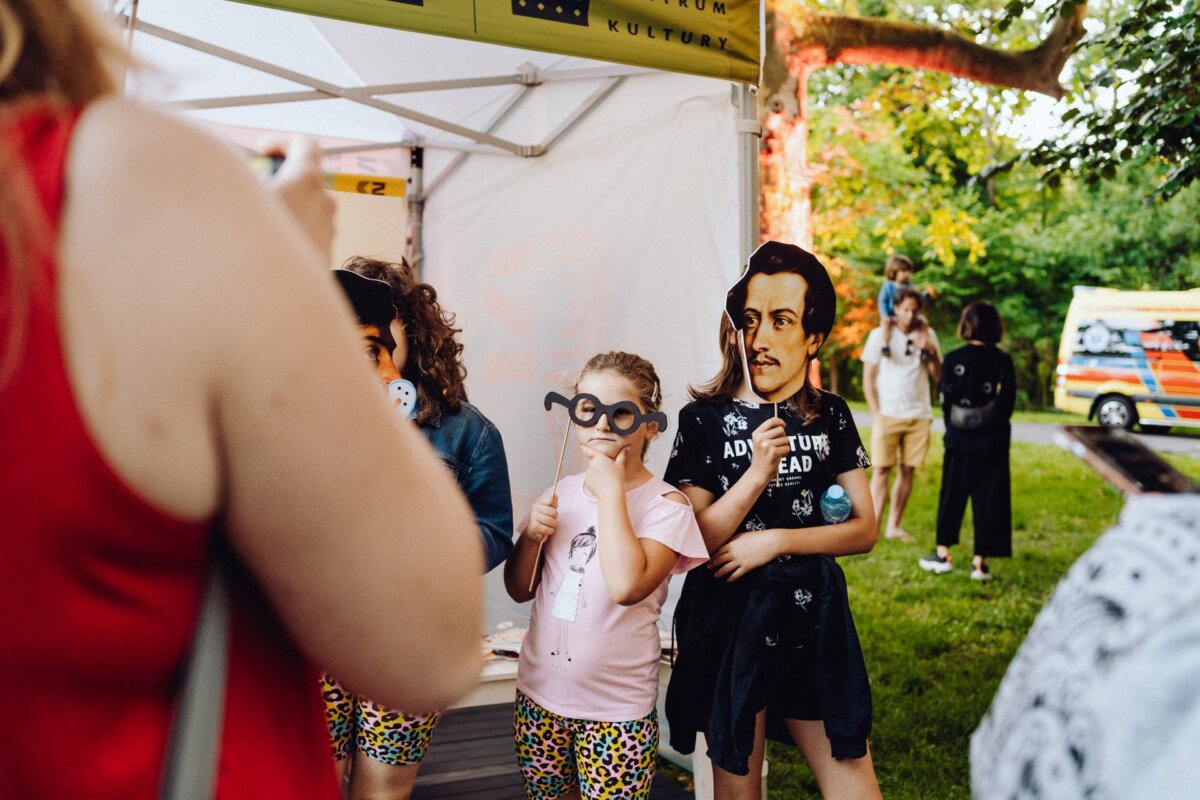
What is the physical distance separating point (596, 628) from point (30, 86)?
178 cm

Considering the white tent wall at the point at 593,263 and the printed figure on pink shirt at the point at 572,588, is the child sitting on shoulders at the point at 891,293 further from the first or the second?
the printed figure on pink shirt at the point at 572,588

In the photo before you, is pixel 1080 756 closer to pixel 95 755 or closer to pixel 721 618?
pixel 95 755

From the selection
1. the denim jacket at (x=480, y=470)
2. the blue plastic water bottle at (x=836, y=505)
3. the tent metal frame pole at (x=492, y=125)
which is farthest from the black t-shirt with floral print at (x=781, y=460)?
the tent metal frame pole at (x=492, y=125)

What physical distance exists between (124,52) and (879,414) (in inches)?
260

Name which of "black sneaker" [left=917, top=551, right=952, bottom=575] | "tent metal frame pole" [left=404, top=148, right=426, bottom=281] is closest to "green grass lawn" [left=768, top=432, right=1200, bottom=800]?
"black sneaker" [left=917, top=551, right=952, bottom=575]

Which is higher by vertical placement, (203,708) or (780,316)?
(780,316)

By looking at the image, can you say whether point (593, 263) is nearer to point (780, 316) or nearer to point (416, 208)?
point (780, 316)

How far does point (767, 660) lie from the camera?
2.12 metres

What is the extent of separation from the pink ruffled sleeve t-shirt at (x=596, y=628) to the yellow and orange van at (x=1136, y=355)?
1206cm

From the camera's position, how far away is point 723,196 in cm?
306

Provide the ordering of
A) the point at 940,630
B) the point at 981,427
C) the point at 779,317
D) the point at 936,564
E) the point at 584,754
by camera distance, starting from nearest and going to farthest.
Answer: the point at 584,754 < the point at 779,317 < the point at 940,630 < the point at 981,427 < the point at 936,564

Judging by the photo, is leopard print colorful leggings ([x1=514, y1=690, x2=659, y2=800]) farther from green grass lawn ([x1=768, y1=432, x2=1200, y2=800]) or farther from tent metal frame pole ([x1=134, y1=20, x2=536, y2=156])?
tent metal frame pole ([x1=134, y1=20, x2=536, y2=156])

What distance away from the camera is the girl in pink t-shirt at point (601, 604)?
81.4 inches

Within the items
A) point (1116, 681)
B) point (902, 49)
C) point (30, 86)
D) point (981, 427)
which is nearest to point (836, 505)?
point (1116, 681)
